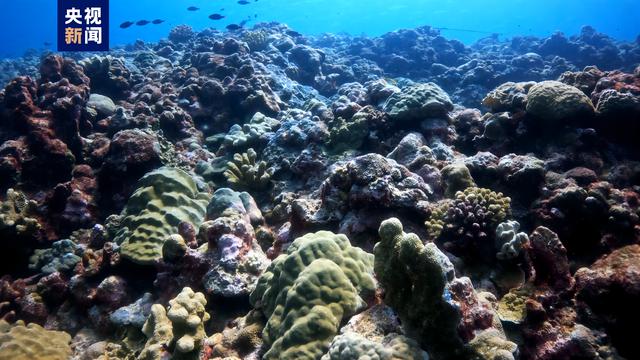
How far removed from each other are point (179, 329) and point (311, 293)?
1591 millimetres

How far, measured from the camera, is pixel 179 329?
413 cm

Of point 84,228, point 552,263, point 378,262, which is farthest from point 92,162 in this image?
point 552,263

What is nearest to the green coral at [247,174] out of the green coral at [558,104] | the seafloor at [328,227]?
the seafloor at [328,227]

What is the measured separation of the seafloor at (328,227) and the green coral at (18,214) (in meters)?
0.03

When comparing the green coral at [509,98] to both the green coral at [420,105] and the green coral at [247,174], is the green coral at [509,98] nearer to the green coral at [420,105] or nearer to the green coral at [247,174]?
the green coral at [420,105]

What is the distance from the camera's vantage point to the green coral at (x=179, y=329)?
404 centimetres

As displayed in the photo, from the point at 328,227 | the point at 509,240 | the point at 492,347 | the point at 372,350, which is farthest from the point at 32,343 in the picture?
the point at 509,240

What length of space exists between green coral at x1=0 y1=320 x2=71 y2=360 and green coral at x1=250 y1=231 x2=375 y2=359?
280 centimetres

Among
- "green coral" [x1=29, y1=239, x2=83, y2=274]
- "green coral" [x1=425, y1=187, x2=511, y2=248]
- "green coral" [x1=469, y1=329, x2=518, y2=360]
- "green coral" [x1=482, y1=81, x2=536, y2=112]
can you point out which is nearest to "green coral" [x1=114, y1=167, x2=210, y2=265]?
"green coral" [x1=29, y1=239, x2=83, y2=274]

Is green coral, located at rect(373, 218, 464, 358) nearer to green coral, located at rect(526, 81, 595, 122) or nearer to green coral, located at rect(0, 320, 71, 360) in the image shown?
green coral, located at rect(0, 320, 71, 360)

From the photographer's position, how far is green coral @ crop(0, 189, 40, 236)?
6.81 m

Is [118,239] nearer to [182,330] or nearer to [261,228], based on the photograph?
[261,228]

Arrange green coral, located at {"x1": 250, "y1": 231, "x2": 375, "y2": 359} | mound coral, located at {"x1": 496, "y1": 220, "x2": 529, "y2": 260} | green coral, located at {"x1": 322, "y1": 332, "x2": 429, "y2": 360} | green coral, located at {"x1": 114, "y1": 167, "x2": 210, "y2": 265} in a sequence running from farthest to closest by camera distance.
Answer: green coral, located at {"x1": 114, "y1": 167, "x2": 210, "y2": 265} → mound coral, located at {"x1": 496, "y1": 220, "x2": 529, "y2": 260} → green coral, located at {"x1": 250, "y1": 231, "x2": 375, "y2": 359} → green coral, located at {"x1": 322, "y1": 332, "x2": 429, "y2": 360}

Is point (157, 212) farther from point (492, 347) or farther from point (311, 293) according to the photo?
point (492, 347)
